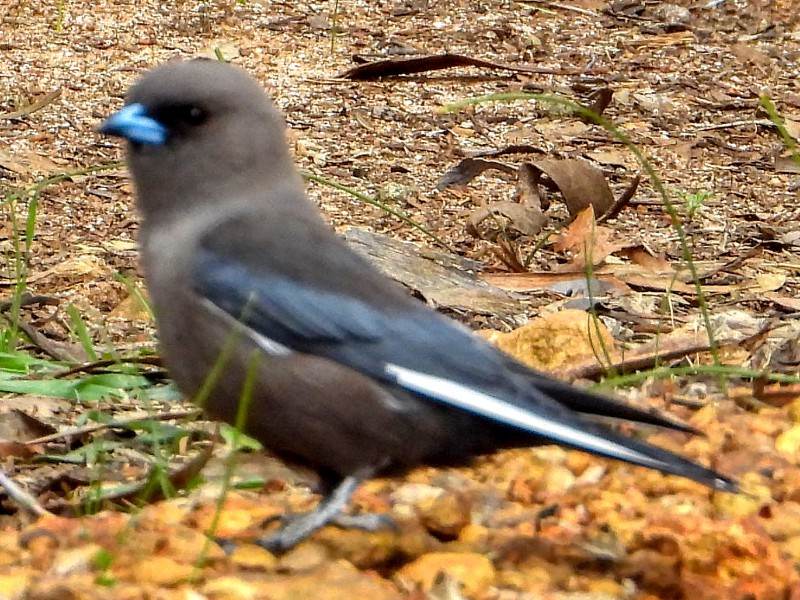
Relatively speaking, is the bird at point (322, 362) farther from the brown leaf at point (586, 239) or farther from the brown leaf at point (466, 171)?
the brown leaf at point (466, 171)

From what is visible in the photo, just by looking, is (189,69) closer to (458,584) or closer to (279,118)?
(279,118)

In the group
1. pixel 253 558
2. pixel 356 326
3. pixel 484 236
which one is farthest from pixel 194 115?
pixel 484 236

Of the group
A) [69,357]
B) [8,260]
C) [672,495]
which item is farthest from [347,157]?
[672,495]

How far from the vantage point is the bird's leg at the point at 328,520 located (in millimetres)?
2814

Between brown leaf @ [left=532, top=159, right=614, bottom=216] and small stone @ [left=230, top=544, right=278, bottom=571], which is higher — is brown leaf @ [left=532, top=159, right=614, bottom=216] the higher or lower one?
the lower one

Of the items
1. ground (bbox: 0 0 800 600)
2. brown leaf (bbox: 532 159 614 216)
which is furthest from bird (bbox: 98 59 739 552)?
brown leaf (bbox: 532 159 614 216)

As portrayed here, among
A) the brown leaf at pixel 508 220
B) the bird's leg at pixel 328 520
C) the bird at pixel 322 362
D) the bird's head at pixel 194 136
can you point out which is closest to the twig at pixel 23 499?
the bird at pixel 322 362

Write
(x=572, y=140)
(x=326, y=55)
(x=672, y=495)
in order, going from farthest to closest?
(x=326, y=55), (x=572, y=140), (x=672, y=495)

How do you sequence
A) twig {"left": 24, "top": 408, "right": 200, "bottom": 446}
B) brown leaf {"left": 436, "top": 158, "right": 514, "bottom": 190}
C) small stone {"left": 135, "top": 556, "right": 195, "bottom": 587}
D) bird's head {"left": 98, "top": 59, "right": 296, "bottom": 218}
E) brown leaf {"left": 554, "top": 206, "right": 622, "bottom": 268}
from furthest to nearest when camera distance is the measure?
1. brown leaf {"left": 436, "top": 158, "right": 514, "bottom": 190}
2. brown leaf {"left": 554, "top": 206, "right": 622, "bottom": 268}
3. twig {"left": 24, "top": 408, "right": 200, "bottom": 446}
4. bird's head {"left": 98, "top": 59, "right": 296, "bottom": 218}
5. small stone {"left": 135, "top": 556, "right": 195, "bottom": 587}

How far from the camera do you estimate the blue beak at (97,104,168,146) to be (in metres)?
3.11

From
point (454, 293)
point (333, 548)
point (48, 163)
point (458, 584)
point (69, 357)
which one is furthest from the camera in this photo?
point (48, 163)

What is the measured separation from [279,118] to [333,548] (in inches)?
41.5

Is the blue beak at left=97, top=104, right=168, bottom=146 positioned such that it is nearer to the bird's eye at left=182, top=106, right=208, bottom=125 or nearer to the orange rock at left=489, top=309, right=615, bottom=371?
the bird's eye at left=182, top=106, right=208, bottom=125

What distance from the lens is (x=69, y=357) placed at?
454 cm
